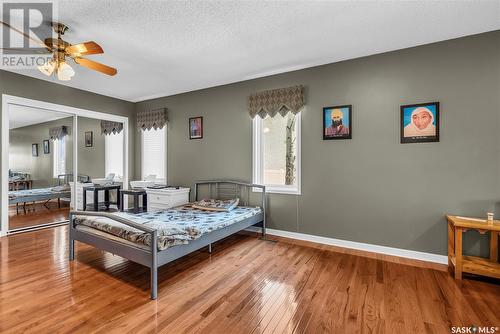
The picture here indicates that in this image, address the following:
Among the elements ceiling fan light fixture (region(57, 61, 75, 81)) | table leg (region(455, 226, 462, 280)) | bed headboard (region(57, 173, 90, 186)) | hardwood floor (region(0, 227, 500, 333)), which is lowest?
hardwood floor (region(0, 227, 500, 333))

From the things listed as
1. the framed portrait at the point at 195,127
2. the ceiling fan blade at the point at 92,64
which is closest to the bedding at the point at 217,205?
the framed portrait at the point at 195,127

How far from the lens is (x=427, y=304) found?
2.10 metres

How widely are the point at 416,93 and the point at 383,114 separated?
436 mm

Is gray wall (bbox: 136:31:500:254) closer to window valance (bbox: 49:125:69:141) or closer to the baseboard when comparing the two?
the baseboard

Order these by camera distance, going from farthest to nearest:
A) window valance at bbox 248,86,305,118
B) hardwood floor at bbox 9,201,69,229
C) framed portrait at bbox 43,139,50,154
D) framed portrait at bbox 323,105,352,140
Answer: framed portrait at bbox 43,139,50,154, hardwood floor at bbox 9,201,69,229, window valance at bbox 248,86,305,118, framed portrait at bbox 323,105,352,140

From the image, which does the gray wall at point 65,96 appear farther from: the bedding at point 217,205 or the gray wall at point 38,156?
the bedding at point 217,205

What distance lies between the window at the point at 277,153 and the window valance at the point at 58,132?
379 centimetres

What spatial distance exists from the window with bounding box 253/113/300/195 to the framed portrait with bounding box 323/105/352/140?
449mm

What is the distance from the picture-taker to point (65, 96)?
4594 millimetres

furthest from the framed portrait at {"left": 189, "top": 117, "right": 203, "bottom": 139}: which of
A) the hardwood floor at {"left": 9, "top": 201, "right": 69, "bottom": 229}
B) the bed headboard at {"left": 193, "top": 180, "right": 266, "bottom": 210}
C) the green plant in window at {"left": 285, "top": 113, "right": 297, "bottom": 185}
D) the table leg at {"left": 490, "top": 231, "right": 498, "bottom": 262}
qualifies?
the table leg at {"left": 490, "top": 231, "right": 498, "bottom": 262}

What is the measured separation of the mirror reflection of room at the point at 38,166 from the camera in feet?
13.3

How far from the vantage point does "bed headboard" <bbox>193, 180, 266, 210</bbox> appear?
416cm

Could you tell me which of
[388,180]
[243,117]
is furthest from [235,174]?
[388,180]

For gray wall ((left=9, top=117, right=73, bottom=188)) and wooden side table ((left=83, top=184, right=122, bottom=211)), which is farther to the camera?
wooden side table ((left=83, top=184, right=122, bottom=211))
